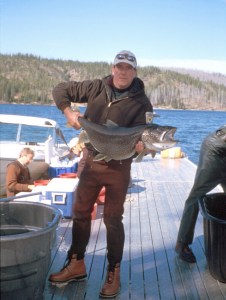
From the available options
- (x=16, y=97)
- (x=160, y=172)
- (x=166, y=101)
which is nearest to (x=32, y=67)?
(x=16, y=97)

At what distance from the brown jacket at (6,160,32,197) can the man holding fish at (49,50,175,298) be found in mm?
3612

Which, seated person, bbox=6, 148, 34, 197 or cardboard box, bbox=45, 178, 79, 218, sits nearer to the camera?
cardboard box, bbox=45, 178, 79, 218

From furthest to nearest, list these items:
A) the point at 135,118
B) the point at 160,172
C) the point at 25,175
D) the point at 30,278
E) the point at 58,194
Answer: the point at 160,172 < the point at 25,175 < the point at 58,194 < the point at 135,118 < the point at 30,278

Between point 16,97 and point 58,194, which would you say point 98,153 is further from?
point 16,97

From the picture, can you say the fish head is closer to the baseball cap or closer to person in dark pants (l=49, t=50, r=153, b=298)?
person in dark pants (l=49, t=50, r=153, b=298)

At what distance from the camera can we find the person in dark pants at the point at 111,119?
3.51m

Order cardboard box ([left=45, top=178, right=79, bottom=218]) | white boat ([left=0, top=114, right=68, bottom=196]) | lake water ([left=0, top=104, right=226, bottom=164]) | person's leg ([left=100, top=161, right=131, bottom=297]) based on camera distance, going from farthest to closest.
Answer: lake water ([left=0, top=104, right=226, bottom=164]), white boat ([left=0, top=114, right=68, bottom=196]), cardboard box ([left=45, top=178, right=79, bottom=218]), person's leg ([left=100, top=161, right=131, bottom=297])

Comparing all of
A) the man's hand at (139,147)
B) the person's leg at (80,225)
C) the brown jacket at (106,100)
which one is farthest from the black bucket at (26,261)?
the brown jacket at (106,100)

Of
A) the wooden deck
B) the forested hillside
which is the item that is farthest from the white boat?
the forested hillside

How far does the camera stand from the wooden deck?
3.67m

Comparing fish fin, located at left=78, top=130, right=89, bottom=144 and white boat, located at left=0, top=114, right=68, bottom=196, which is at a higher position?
fish fin, located at left=78, top=130, right=89, bottom=144

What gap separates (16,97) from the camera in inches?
4279

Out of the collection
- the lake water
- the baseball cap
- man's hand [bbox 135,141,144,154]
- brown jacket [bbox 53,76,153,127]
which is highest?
the baseball cap

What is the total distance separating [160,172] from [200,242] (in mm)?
6148
